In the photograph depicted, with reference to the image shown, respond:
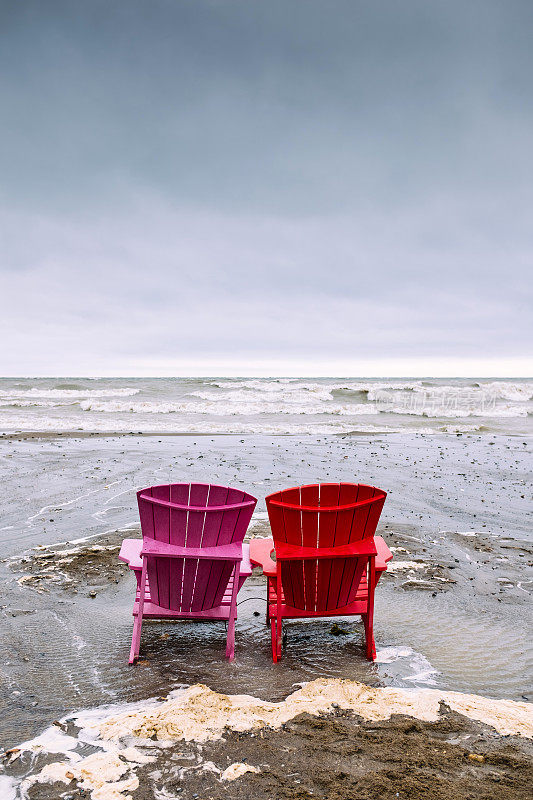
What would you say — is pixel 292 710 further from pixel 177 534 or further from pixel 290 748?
pixel 177 534

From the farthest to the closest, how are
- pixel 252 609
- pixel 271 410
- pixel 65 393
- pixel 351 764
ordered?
pixel 65 393
pixel 271 410
pixel 252 609
pixel 351 764

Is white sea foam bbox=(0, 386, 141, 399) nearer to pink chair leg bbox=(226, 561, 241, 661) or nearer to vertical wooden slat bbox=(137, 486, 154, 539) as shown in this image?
vertical wooden slat bbox=(137, 486, 154, 539)

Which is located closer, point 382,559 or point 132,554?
point 382,559

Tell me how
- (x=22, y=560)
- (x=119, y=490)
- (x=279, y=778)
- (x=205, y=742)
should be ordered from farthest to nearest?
(x=119, y=490) → (x=22, y=560) → (x=205, y=742) → (x=279, y=778)

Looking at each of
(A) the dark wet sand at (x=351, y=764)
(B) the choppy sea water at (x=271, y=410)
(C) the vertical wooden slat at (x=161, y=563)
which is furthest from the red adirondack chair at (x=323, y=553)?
(B) the choppy sea water at (x=271, y=410)

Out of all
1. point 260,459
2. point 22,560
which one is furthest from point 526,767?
point 260,459

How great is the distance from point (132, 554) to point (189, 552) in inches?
23.2

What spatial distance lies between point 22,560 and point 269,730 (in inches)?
155

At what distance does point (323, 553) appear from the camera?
12.7 feet

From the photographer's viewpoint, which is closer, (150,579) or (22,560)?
(150,579)

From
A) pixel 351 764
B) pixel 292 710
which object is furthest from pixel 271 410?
pixel 351 764

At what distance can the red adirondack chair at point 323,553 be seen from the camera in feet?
12.7

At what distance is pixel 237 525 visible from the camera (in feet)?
13.0

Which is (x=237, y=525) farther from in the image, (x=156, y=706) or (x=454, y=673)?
(x=454, y=673)
